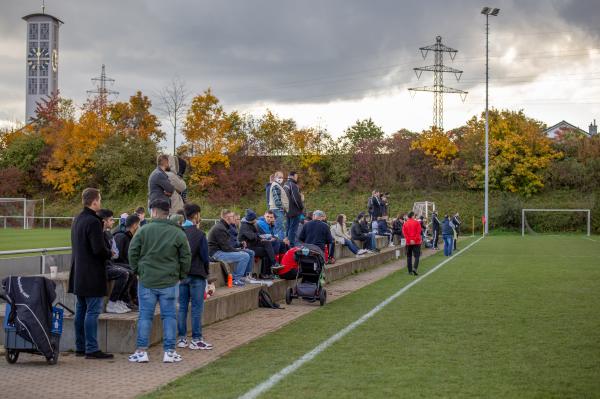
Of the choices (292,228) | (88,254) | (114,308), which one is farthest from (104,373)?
(292,228)

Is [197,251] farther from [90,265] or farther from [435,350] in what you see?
[435,350]

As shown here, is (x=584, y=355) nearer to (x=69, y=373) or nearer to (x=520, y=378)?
(x=520, y=378)

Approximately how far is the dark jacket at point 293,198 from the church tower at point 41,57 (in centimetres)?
11325

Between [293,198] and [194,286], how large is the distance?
7.97 meters

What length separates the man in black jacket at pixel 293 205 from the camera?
17.7m

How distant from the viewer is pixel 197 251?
10070 mm

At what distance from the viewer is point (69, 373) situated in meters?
8.48

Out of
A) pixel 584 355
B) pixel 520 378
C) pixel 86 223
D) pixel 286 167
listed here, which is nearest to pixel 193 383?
pixel 86 223

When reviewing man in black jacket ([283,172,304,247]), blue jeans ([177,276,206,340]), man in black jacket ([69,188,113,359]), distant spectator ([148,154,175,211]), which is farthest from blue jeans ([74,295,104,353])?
man in black jacket ([283,172,304,247])

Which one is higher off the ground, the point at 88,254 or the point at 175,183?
the point at 175,183

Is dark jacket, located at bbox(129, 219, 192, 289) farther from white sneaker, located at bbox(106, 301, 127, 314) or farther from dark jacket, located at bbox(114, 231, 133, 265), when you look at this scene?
dark jacket, located at bbox(114, 231, 133, 265)

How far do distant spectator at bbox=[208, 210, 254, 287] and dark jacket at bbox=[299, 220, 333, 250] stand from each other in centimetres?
250

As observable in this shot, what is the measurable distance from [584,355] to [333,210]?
51.6 meters

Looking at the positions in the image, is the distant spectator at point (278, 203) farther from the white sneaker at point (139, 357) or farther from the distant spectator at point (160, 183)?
the white sneaker at point (139, 357)
